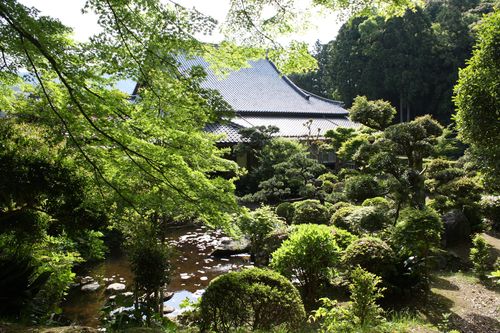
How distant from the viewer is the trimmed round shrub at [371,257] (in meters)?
5.97

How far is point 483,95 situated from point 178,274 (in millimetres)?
6986

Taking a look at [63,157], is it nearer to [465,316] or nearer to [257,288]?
[257,288]

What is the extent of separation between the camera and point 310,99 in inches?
934

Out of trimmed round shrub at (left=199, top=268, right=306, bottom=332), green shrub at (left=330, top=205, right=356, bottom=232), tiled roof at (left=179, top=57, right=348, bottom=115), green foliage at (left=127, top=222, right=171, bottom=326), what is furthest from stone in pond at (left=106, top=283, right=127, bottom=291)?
tiled roof at (left=179, top=57, right=348, bottom=115)

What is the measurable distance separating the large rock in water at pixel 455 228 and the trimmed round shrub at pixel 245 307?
6780 mm

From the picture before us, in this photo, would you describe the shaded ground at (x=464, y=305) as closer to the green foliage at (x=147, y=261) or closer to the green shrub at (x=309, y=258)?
the green shrub at (x=309, y=258)

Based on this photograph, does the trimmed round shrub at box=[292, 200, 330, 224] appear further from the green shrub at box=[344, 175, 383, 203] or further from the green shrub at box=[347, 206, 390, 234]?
the green shrub at box=[347, 206, 390, 234]

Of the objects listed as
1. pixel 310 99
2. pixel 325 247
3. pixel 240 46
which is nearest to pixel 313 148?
pixel 310 99

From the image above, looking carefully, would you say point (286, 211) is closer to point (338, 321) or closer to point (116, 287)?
point (116, 287)

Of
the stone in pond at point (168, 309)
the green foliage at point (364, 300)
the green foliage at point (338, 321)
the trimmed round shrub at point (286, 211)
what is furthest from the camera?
the trimmed round shrub at point (286, 211)

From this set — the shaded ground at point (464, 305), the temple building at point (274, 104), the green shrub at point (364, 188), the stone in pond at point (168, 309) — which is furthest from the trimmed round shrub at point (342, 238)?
the temple building at point (274, 104)

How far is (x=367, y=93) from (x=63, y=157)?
30.3 metres

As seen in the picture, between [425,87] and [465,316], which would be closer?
[465,316]

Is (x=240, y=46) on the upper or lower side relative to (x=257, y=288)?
upper
